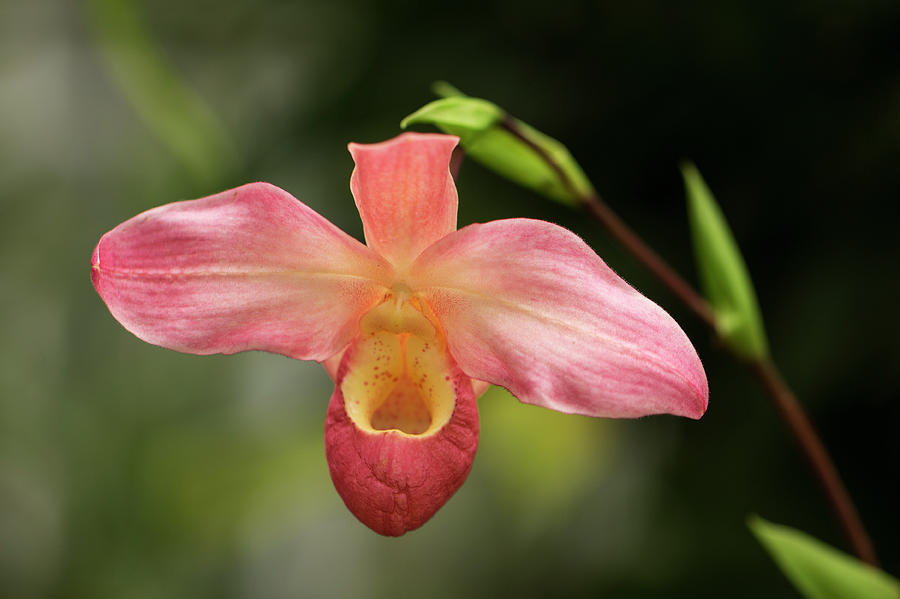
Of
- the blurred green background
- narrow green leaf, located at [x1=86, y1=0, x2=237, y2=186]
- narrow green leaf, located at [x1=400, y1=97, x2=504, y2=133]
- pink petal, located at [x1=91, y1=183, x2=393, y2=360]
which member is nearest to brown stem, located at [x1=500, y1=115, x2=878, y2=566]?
narrow green leaf, located at [x1=400, y1=97, x2=504, y2=133]

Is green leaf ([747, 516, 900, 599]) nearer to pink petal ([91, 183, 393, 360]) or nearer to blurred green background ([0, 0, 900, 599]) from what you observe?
pink petal ([91, 183, 393, 360])

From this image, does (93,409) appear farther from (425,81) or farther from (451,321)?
(451,321)

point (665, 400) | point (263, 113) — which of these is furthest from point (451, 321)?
point (263, 113)

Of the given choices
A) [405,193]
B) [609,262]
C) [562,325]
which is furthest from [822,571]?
[609,262]

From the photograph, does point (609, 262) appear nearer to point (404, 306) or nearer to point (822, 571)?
point (822, 571)

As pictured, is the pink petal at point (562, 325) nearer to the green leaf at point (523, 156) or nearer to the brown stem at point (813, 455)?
the green leaf at point (523, 156)

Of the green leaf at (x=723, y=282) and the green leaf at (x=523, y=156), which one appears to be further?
the green leaf at (x=723, y=282)

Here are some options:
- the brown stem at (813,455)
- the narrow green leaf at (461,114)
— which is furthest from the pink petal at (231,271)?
the brown stem at (813,455)
